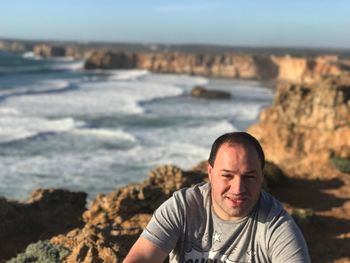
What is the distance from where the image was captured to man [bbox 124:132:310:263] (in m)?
3.01

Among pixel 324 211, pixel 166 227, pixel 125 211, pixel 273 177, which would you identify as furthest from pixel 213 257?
pixel 273 177

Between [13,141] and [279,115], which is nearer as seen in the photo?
[279,115]

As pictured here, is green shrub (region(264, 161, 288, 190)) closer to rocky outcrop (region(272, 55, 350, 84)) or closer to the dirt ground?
the dirt ground

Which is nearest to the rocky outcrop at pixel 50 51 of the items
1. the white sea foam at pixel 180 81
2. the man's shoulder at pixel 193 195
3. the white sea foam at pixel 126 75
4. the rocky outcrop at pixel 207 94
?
the white sea foam at pixel 126 75

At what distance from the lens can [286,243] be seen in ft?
9.83

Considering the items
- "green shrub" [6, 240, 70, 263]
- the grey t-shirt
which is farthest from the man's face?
"green shrub" [6, 240, 70, 263]

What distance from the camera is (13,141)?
25.6m

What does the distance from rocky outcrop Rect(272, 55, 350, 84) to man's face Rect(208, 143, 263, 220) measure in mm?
66642

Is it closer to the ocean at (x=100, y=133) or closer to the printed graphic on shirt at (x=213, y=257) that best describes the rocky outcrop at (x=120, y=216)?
the printed graphic on shirt at (x=213, y=257)

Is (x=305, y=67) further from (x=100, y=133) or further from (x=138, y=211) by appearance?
(x=138, y=211)

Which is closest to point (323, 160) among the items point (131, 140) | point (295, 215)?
point (295, 215)

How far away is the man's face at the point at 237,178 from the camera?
3002 millimetres

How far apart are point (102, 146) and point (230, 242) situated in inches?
880

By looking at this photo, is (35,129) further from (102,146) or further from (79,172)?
(79,172)
